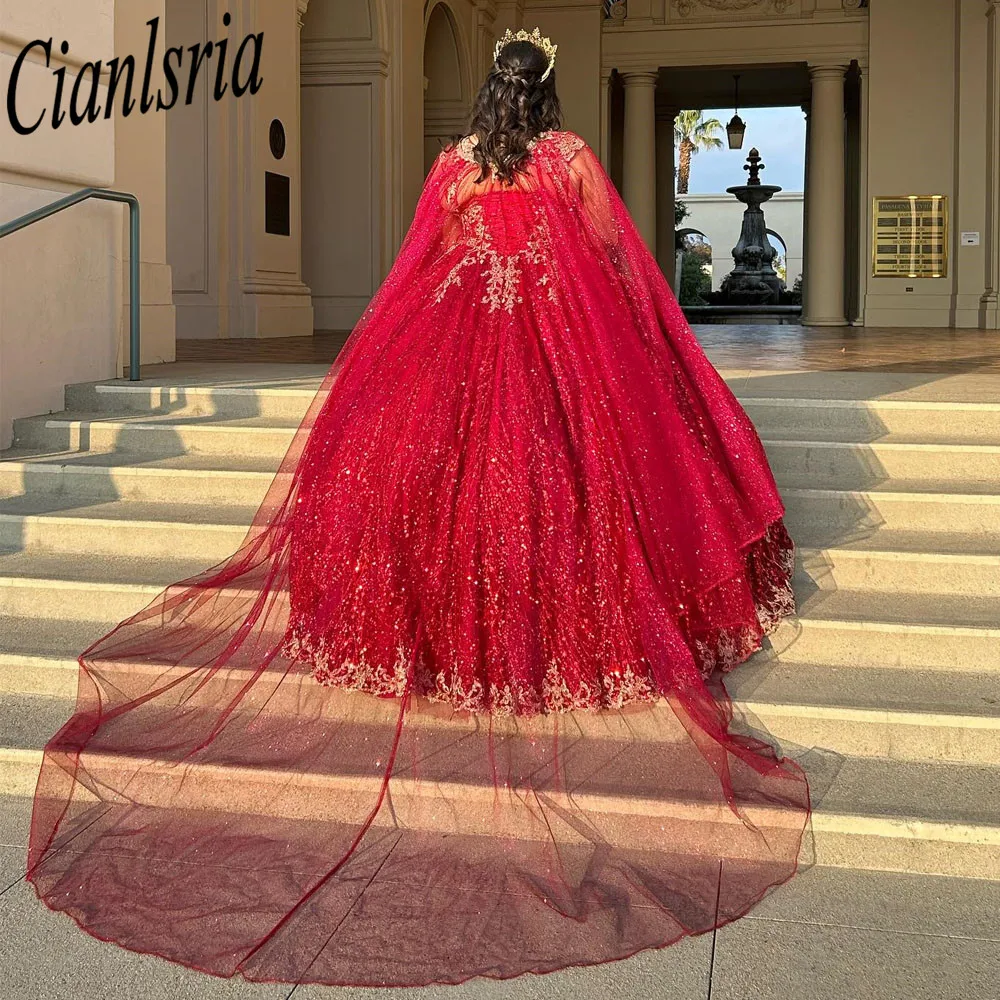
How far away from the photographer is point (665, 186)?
22.6 metres

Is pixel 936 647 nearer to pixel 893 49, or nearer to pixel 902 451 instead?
pixel 902 451

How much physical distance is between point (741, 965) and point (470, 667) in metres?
0.97

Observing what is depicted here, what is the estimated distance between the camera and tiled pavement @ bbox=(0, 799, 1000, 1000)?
233 cm

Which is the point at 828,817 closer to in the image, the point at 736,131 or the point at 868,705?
the point at 868,705

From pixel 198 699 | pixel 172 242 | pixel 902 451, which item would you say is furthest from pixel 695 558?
pixel 172 242

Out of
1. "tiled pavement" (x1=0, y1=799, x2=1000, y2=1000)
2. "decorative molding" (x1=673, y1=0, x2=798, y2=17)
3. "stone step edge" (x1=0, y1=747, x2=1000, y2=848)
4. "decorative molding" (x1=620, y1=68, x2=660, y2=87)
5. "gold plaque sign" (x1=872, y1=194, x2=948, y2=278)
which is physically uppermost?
"decorative molding" (x1=673, y1=0, x2=798, y2=17)

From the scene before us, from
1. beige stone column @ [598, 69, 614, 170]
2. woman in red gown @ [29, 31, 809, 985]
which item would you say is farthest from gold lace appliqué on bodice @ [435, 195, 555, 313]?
beige stone column @ [598, 69, 614, 170]

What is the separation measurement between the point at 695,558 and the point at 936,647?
770 millimetres

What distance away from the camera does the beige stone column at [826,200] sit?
18156 mm

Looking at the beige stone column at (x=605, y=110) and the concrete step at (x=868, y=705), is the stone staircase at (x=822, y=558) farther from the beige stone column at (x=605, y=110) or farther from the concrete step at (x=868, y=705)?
the beige stone column at (x=605, y=110)

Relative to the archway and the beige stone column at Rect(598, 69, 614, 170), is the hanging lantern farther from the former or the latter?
the archway

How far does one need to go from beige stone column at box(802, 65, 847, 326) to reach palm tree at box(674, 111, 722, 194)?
21.6m

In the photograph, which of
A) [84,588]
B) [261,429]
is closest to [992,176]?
[261,429]

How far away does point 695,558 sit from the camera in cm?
328
